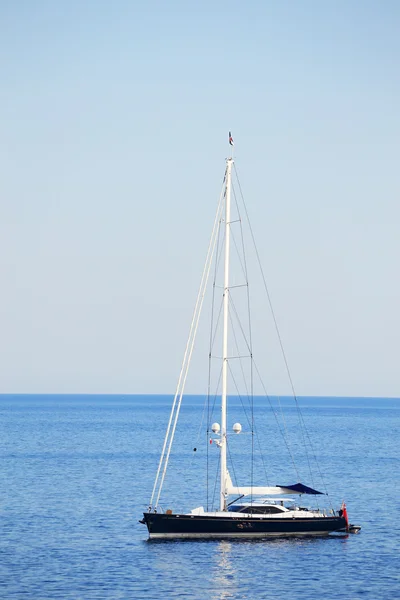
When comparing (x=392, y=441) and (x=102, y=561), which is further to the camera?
(x=392, y=441)

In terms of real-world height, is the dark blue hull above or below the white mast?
below

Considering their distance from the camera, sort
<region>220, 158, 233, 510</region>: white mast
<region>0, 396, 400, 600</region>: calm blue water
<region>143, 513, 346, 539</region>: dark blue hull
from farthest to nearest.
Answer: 1. <region>220, 158, 233, 510</region>: white mast
2. <region>143, 513, 346, 539</region>: dark blue hull
3. <region>0, 396, 400, 600</region>: calm blue water

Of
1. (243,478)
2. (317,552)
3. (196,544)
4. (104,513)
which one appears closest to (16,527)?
(104,513)

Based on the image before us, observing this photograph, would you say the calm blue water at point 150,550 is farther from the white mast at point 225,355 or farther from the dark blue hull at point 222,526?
the white mast at point 225,355

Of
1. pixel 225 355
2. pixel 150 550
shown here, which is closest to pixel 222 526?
pixel 150 550

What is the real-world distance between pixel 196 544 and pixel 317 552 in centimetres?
703

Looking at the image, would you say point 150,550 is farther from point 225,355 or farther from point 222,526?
point 225,355

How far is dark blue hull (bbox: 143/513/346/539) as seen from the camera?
59.2m

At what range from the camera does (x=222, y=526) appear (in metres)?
59.5

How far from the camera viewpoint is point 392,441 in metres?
166

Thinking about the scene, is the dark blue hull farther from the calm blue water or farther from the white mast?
the white mast

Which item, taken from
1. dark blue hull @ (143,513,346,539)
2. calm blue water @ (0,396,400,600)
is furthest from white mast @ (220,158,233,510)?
calm blue water @ (0,396,400,600)

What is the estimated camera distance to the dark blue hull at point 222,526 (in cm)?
5919

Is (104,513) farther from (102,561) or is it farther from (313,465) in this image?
(313,465)
